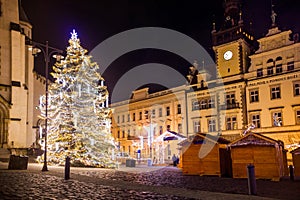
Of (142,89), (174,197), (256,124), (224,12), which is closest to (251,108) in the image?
(256,124)

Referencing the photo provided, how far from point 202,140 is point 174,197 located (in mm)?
9211

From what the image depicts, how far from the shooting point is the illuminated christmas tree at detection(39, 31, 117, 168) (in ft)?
77.8

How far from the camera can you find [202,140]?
18781mm

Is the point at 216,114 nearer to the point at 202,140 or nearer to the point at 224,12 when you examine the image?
the point at 224,12

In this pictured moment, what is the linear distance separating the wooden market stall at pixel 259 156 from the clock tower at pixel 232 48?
27.5 meters

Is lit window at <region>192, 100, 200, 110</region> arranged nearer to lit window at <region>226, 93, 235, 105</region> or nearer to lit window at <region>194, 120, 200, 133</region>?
lit window at <region>194, 120, 200, 133</region>

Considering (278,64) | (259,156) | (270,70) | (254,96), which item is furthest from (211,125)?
(259,156)

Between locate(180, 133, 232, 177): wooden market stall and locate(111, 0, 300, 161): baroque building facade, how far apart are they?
16.8 meters

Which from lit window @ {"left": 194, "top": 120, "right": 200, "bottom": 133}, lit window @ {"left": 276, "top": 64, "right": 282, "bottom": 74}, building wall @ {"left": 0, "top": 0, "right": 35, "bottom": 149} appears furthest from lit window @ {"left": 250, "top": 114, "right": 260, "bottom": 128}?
building wall @ {"left": 0, "top": 0, "right": 35, "bottom": 149}

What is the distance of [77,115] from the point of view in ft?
79.3

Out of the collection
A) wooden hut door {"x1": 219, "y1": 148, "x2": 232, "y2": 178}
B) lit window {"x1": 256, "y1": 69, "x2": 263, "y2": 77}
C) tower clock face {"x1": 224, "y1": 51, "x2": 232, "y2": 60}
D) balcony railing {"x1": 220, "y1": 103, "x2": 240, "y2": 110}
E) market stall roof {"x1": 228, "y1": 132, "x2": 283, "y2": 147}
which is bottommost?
wooden hut door {"x1": 219, "y1": 148, "x2": 232, "y2": 178}

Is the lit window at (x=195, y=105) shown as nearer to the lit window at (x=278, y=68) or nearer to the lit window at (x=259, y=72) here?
the lit window at (x=259, y=72)

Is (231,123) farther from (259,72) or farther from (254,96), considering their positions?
(259,72)

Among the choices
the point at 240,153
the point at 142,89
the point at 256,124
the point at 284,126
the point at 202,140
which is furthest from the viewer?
the point at 142,89
